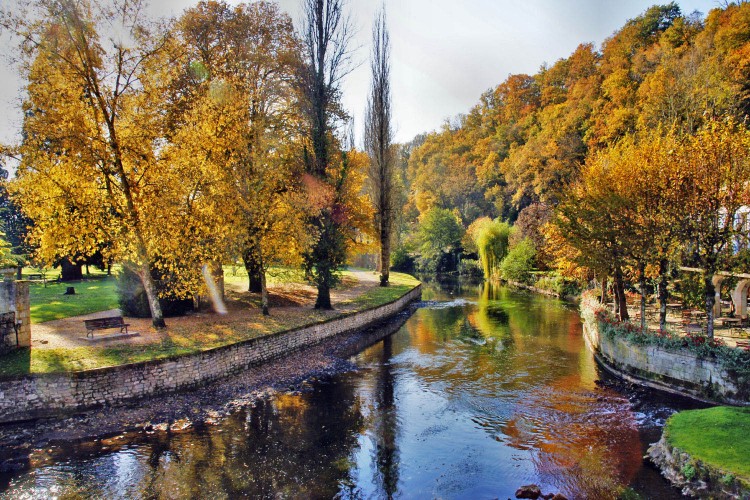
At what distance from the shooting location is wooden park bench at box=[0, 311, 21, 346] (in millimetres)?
12688

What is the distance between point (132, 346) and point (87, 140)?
7.07m

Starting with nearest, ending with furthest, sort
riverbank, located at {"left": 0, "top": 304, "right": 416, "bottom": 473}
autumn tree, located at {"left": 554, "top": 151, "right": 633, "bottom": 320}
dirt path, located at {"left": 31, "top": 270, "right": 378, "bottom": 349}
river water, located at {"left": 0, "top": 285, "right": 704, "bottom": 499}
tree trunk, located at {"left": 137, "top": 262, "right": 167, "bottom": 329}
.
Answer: river water, located at {"left": 0, "top": 285, "right": 704, "bottom": 499}, riverbank, located at {"left": 0, "top": 304, "right": 416, "bottom": 473}, dirt path, located at {"left": 31, "top": 270, "right": 378, "bottom": 349}, autumn tree, located at {"left": 554, "top": 151, "right": 633, "bottom": 320}, tree trunk, located at {"left": 137, "top": 262, "right": 167, "bottom": 329}

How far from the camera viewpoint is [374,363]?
1780 cm

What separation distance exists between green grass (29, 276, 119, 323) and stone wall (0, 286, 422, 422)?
7.85m

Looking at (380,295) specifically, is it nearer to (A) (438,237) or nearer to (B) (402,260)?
(A) (438,237)

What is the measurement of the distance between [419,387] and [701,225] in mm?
10314

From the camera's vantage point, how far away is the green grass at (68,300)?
1966 cm

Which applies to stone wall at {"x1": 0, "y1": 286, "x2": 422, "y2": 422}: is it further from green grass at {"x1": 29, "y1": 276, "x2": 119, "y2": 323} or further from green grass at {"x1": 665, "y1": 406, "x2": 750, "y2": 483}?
green grass at {"x1": 665, "y1": 406, "x2": 750, "y2": 483}

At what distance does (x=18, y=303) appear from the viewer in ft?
42.7

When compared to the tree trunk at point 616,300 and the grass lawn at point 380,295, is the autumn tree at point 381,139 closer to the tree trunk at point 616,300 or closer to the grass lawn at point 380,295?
the grass lawn at point 380,295

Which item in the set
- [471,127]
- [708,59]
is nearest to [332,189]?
[708,59]

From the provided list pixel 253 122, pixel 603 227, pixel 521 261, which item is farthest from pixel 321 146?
pixel 521 261

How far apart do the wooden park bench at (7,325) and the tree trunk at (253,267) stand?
8.88 meters

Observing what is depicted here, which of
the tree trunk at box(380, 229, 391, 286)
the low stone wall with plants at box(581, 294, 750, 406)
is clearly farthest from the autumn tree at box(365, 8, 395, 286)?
the low stone wall with plants at box(581, 294, 750, 406)
